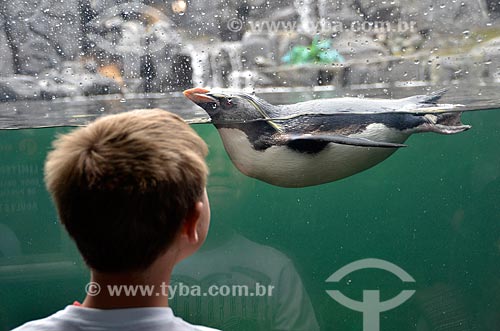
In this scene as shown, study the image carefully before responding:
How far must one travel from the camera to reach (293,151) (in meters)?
2.31

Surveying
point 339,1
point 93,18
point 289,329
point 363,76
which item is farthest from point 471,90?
point 93,18

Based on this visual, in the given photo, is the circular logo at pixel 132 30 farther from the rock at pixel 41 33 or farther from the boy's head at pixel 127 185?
the boy's head at pixel 127 185

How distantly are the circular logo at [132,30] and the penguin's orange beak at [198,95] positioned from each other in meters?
0.27

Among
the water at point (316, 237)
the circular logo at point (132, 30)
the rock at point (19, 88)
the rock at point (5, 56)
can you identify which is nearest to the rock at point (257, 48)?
the water at point (316, 237)

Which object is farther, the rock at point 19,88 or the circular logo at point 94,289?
the rock at point 19,88

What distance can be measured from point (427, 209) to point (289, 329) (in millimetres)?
836

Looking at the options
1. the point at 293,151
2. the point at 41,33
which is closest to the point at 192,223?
the point at 293,151

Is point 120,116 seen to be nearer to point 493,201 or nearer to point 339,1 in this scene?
point 339,1

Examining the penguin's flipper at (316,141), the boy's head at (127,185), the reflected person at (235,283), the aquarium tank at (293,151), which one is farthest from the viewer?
the reflected person at (235,283)

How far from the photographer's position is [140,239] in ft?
2.27

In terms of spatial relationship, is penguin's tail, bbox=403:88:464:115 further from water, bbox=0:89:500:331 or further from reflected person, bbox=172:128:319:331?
reflected person, bbox=172:128:319:331

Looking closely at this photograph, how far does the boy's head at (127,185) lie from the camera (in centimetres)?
67

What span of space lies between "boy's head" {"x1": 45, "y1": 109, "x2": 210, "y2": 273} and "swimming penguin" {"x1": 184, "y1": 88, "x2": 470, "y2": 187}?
161cm

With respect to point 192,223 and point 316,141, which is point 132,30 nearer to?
point 316,141
